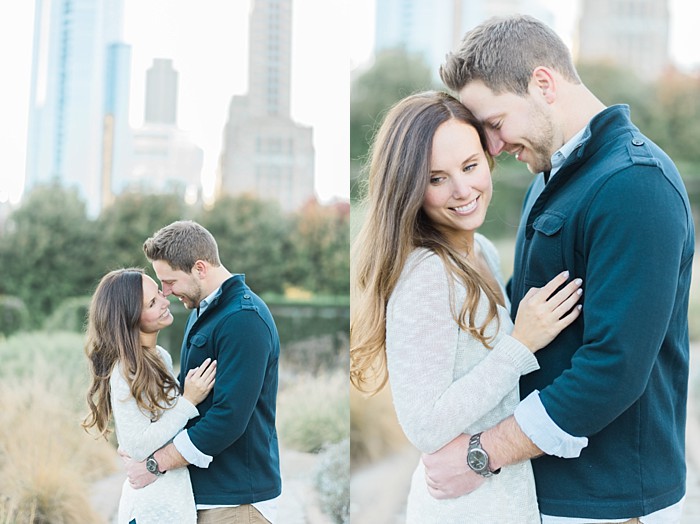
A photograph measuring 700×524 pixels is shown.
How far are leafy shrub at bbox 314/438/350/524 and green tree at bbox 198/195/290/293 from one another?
135 centimetres

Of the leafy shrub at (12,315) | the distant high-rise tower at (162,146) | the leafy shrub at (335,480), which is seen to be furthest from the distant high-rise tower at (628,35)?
the leafy shrub at (12,315)

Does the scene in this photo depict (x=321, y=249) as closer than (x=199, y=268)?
No

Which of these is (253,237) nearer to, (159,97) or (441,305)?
(159,97)

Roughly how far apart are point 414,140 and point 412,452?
3785 mm

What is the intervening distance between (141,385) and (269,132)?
3.50 m

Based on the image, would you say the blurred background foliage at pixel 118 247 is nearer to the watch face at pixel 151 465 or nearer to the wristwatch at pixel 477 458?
the watch face at pixel 151 465


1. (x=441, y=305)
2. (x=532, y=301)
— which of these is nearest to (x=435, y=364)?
(x=441, y=305)

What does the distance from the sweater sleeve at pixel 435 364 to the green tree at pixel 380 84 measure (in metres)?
4.58

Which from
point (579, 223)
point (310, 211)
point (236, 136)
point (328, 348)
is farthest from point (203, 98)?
point (579, 223)

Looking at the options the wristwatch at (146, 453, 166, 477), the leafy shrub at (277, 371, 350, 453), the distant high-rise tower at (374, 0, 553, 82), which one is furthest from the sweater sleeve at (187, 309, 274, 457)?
the distant high-rise tower at (374, 0, 553, 82)

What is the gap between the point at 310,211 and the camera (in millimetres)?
5543

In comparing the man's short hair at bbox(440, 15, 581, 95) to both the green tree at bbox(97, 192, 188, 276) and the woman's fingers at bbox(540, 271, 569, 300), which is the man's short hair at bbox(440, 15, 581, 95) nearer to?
the woman's fingers at bbox(540, 271, 569, 300)

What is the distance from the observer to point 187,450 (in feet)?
6.77

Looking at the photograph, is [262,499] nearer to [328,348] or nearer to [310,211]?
[328,348]
